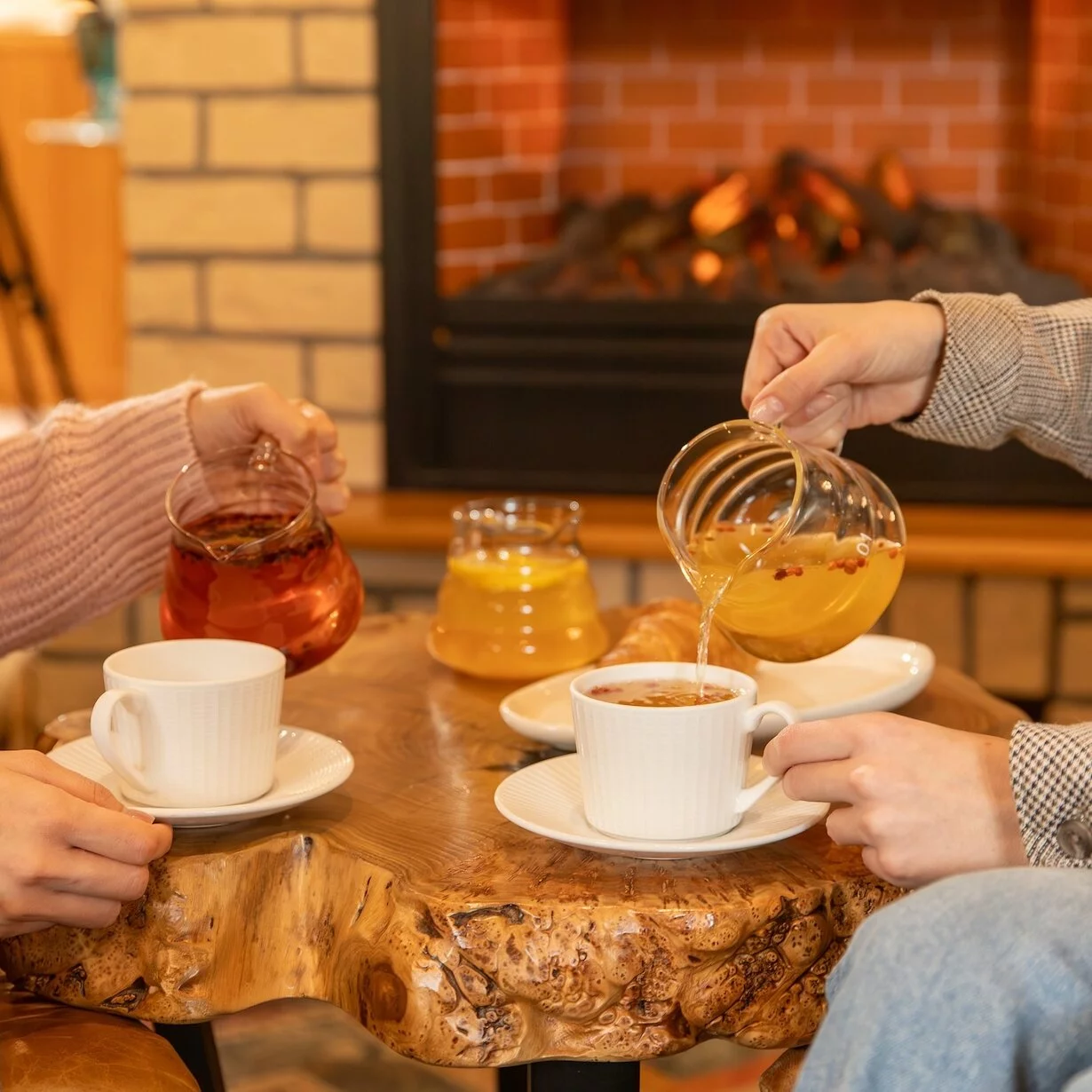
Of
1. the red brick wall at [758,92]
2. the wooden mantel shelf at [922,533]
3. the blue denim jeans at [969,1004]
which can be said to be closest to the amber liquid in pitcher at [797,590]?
the blue denim jeans at [969,1004]

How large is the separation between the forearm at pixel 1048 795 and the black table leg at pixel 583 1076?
0.25 meters

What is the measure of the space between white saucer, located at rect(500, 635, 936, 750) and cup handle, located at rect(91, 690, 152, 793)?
25cm

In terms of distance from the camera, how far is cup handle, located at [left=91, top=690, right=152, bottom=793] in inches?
35.3

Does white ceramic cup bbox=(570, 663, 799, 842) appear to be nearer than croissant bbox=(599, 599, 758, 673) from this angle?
Yes

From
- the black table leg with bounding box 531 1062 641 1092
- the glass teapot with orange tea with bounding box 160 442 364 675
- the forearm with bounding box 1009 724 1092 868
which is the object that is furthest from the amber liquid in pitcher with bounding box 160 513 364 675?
the forearm with bounding box 1009 724 1092 868

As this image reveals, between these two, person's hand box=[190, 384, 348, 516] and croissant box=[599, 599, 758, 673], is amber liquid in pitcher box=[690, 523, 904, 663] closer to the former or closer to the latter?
croissant box=[599, 599, 758, 673]

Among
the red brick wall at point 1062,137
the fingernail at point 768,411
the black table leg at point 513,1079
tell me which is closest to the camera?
the fingernail at point 768,411

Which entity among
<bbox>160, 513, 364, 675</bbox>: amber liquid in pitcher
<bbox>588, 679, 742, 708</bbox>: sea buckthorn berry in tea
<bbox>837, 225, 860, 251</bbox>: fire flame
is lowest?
<bbox>588, 679, 742, 708</bbox>: sea buckthorn berry in tea

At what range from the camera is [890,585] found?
1.08m

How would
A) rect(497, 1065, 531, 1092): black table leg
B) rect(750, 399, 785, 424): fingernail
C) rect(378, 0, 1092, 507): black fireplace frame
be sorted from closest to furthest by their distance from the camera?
rect(750, 399, 785, 424): fingernail, rect(497, 1065, 531, 1092): black table leg, rect(378, 0, 1092, 507): black fireplace frame

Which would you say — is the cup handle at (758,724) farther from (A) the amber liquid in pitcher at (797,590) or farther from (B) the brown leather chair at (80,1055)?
(B) the brown leather chair at (80,1055)

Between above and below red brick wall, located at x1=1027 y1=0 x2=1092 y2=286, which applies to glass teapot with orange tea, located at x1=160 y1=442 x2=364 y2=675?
below

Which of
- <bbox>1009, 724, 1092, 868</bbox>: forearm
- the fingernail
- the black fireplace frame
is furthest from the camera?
the black fireplace frame

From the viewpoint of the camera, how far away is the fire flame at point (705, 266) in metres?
2.31
